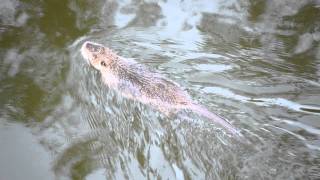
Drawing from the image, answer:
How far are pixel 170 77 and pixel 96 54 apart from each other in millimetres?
741

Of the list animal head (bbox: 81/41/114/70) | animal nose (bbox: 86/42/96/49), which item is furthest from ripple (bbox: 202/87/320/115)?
animal nose (bbox: 86/42/96/49)

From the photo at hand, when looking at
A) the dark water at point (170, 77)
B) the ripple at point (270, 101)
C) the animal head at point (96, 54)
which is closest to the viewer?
the dark water at point (170, 77)

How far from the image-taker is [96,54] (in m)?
4.30

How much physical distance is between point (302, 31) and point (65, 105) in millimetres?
2316

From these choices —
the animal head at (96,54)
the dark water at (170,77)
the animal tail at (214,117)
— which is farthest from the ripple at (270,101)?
the animal head at (96,54)

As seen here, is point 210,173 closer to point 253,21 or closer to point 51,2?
point 253,21

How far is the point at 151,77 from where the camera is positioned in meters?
4.05

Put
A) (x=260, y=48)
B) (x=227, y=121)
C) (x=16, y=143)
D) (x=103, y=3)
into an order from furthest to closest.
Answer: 1. (x=103, y=3)
2. (x=260, y=48)
3. (x=16, y=143)
4. (x=227, y=121)

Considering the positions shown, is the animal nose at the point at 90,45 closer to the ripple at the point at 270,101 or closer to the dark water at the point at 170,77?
the dark water at the point at 170,77

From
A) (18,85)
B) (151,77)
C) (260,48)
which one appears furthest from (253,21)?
(18,85)

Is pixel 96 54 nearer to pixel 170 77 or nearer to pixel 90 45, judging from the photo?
pixel 90 45

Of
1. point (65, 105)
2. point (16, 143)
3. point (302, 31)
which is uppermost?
point (302, 31)

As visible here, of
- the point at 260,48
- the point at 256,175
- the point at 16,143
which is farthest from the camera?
the point at 260,48

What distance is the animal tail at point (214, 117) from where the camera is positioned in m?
3.63
